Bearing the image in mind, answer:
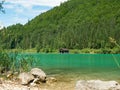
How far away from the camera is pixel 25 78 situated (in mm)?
26703

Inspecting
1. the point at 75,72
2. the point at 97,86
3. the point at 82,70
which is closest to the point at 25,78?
the point at 97,86

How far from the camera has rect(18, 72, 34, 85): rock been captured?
1050 inches

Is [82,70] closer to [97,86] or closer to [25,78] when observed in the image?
[25,78]

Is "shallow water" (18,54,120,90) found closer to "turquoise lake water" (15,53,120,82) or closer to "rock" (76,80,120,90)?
"turquoise lake water" (15,53,120,82)

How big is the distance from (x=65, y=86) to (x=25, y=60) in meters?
4.60

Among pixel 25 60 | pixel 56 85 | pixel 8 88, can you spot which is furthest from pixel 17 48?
pixel 8 88

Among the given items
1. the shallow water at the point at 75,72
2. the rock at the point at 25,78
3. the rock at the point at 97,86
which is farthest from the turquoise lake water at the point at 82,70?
the rock at the point at 25,78

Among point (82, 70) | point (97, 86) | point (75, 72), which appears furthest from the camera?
point (82, 70)

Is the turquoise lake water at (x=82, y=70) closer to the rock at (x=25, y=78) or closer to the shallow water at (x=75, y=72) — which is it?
the shallow water at (x=75, y=72)

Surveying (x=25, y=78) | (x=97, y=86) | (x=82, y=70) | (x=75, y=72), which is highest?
(x=97, y=86)

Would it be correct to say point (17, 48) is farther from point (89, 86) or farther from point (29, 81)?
point (89, 86)

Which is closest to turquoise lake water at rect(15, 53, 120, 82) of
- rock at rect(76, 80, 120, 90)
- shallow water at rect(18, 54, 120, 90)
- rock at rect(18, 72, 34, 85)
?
shallow water at rect(18, 54, 120, 90)

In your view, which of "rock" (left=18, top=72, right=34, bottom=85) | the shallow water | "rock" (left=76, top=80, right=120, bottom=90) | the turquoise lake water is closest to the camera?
"rock" (left=76, top=80, right=120, bottom=90)

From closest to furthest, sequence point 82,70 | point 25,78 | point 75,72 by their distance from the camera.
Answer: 1. point 25,78
2. point 75,72
3. point 82,70
